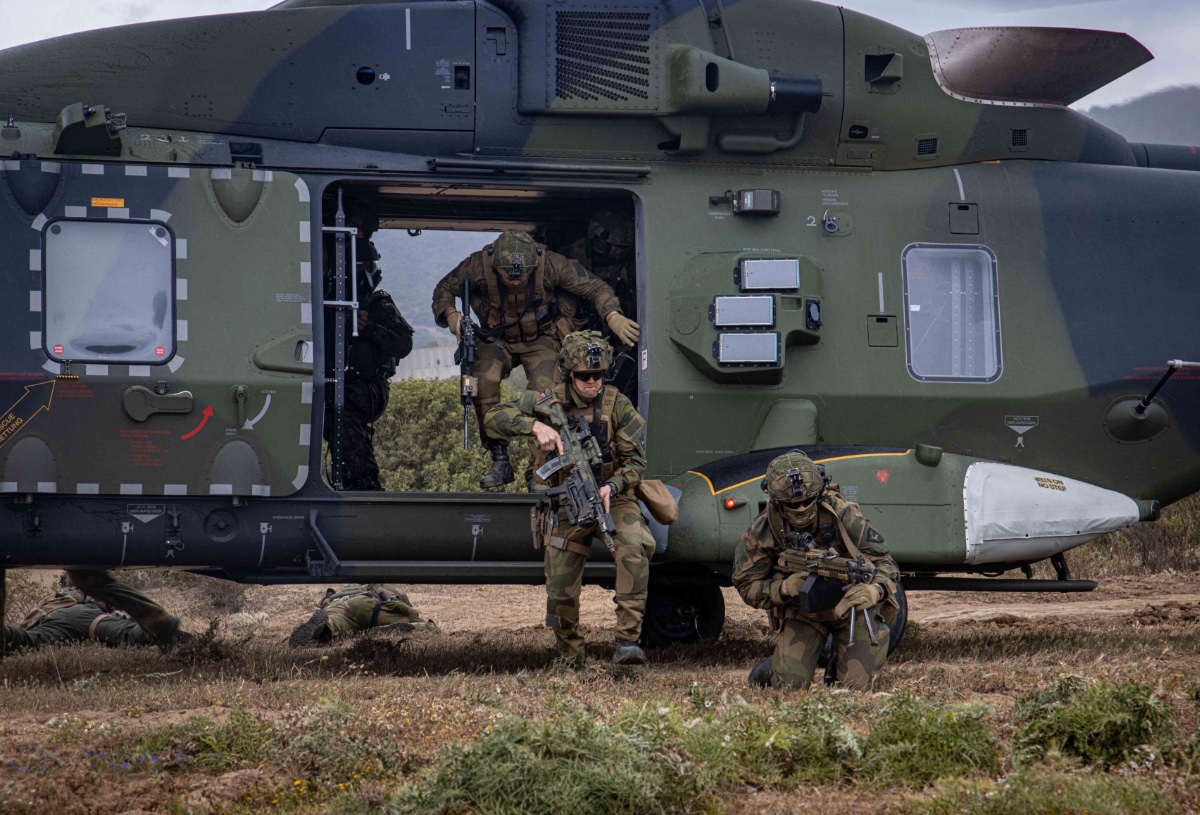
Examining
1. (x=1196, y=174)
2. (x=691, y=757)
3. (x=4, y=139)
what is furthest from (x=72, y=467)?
(x=1196, y=174)

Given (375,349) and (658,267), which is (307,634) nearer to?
(375,349)

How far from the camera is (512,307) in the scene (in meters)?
8.13

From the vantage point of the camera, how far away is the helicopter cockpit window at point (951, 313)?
7.88 m

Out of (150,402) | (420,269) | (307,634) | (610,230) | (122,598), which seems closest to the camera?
(150,402)

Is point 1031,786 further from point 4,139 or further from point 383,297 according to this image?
point 4,139

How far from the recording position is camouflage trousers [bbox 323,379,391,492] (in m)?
8.75

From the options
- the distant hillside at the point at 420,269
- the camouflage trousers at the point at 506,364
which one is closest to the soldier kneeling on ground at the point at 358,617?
the camouflage trousers at the point at 506,364

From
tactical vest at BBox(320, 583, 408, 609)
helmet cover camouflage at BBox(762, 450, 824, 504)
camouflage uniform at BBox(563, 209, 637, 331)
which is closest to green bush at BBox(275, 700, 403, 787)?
helmet cover camouflage at BBox(762, 450, 824, 504)

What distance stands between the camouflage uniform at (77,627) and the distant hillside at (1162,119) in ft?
141

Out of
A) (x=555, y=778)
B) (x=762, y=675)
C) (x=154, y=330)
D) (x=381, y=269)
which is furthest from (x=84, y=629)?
(x=555, y=778)

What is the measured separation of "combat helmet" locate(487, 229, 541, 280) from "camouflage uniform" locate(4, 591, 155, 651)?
3.93 meters

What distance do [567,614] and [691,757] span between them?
8.13 ft

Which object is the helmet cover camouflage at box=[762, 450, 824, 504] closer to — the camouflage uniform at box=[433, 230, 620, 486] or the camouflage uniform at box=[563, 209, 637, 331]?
the camouflage uniform at box=[433, 230, 620, 486]

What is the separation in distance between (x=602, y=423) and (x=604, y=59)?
7.75 ft
